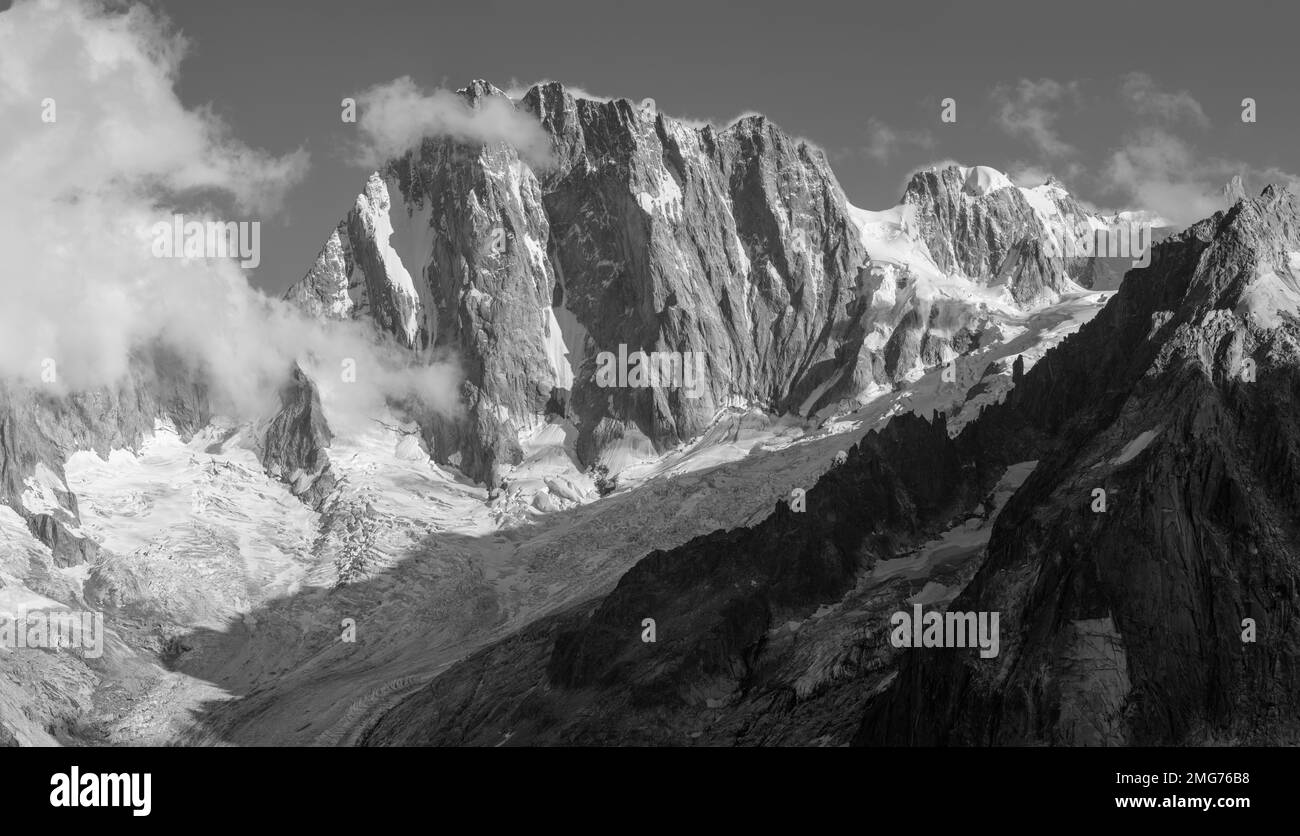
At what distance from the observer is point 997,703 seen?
516 ft

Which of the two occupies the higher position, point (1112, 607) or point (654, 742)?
point (1112, 607)

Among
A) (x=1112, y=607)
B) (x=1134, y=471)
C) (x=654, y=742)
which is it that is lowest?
(x=654, y=742)
